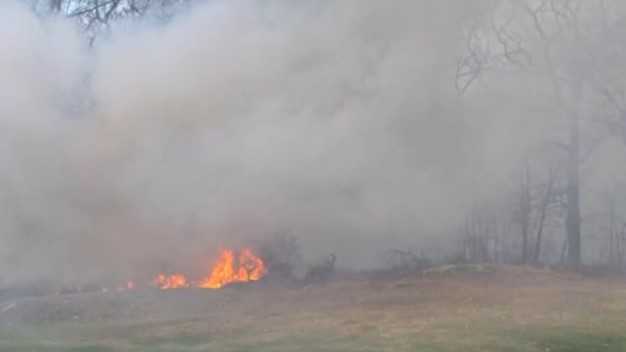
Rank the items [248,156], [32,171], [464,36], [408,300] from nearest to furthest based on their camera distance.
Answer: [408,300], [32,171], [248,156], [464,36]

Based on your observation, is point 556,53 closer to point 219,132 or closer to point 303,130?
point 303,130

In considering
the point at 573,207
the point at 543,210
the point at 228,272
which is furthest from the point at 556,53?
the point at 228,272

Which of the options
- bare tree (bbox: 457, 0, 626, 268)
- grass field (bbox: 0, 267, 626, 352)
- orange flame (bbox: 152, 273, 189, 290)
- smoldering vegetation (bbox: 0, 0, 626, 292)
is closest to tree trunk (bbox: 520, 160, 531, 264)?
smoldering vegetation (bbox: 0, 0, 626, 292)

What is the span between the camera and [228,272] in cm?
1283

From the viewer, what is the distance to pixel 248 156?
12664 millimetres

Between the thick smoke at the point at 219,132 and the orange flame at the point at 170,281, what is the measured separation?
8.0 inches

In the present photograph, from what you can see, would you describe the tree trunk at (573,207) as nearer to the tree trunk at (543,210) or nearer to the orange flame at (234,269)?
the tree trunk at (543,210)

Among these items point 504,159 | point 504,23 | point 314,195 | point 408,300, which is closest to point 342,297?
point 408,300

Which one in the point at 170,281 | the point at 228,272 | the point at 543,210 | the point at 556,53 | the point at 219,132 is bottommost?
the point at 170,281

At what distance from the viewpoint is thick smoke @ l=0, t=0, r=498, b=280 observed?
1202 centimetres

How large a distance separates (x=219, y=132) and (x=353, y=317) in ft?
13.7

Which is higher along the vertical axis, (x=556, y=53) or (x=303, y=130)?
(x=556, y=53)

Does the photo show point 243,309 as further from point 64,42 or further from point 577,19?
point 577,19

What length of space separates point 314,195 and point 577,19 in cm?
547
